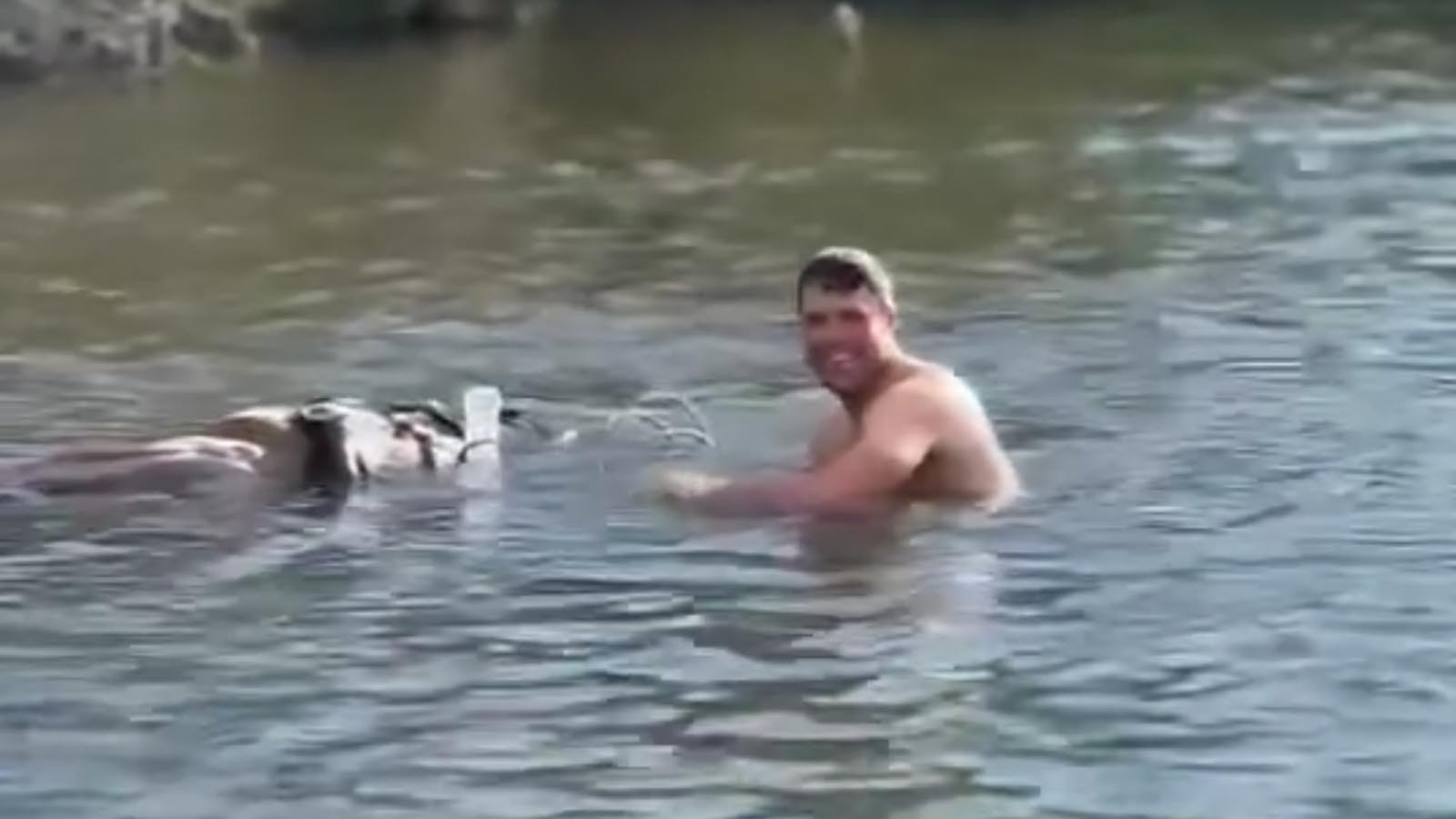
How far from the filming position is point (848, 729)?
29.2 feet

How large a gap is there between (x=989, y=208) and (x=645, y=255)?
111 inches

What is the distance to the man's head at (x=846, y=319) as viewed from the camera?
35.9 feet

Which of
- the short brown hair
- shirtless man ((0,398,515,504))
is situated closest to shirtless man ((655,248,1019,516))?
the short brown hair

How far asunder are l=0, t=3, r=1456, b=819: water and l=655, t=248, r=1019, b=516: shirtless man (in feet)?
0.53

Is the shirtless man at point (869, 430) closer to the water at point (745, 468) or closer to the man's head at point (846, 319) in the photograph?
the man's head at point (846, 319)

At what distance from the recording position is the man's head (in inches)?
431

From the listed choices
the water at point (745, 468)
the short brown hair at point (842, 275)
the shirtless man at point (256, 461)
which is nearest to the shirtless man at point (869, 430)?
the short brown hair at point (842, 275)

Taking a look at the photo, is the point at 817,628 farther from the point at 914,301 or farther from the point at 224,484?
the point at 914,301

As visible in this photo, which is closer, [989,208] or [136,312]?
[136,312]

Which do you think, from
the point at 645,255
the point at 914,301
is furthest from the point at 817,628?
the point at 645,255

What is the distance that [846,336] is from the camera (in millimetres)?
11141

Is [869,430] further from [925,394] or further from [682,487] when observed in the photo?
[682,487]

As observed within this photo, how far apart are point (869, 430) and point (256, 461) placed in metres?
2.14

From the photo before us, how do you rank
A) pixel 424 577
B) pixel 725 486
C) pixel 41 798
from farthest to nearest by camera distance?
pixel 725 486, pixel 424 577, pixel 41 798
